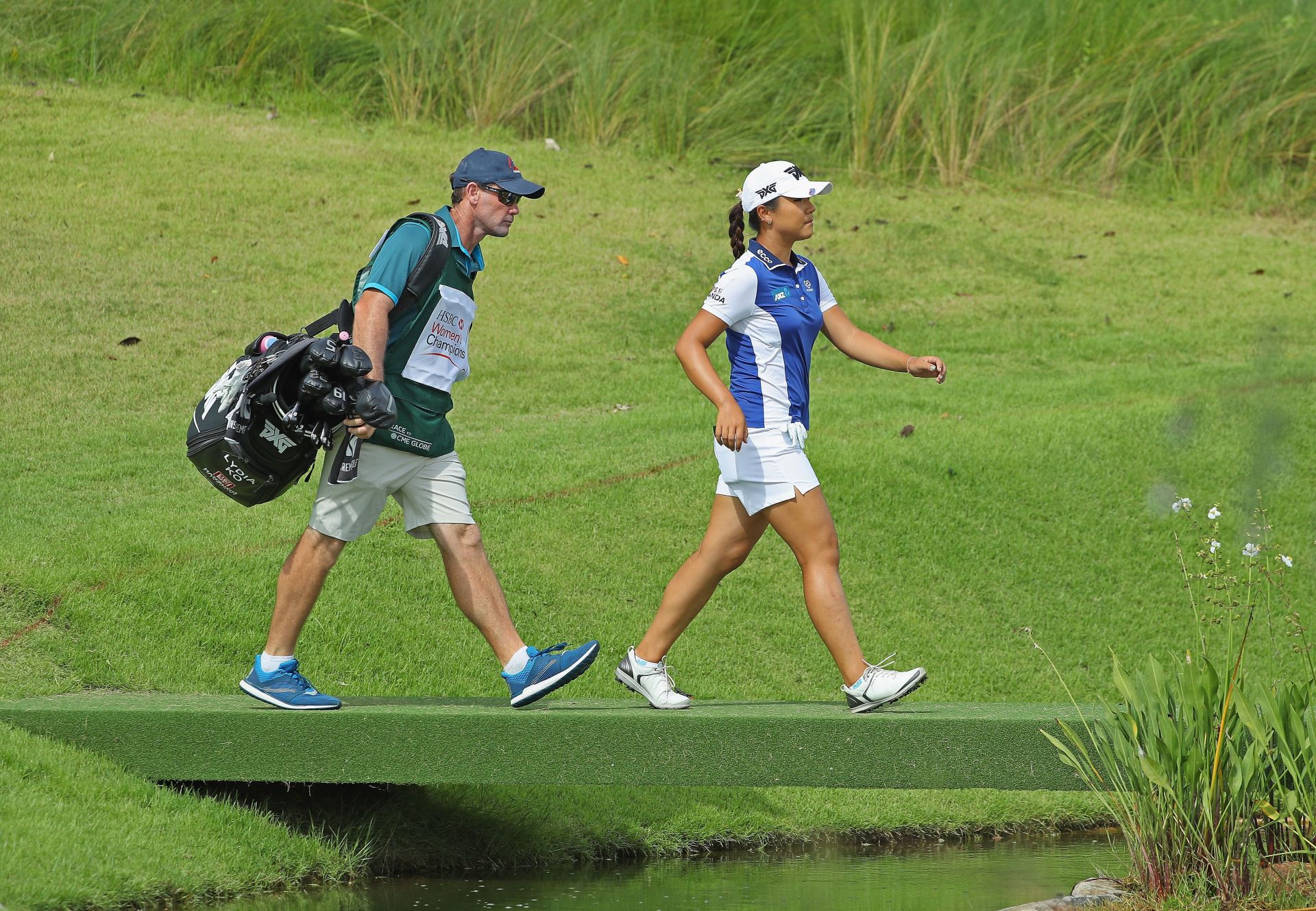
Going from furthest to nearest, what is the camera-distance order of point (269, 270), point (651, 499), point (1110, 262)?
1. point (1110, 262)
2. point (269, 270)
3. point (651, 499)

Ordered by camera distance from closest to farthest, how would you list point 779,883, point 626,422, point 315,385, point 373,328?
point 315,385 < point 373,328 < point 779,883 < point 626,422

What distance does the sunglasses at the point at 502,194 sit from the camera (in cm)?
542

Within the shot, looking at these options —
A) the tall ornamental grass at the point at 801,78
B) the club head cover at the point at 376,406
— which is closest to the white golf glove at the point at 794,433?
the club head cover at the point at 376,406

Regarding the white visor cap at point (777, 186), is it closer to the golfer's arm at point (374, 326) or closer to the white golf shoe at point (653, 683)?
the golfer's arm at point (374, 326)

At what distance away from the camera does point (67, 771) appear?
5.44 m

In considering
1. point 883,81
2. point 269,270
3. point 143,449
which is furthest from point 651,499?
point 883,81

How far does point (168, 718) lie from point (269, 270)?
1008 cm

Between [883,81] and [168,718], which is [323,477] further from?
[883,81]

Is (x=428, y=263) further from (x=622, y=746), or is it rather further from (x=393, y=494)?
(x=622, y=746)

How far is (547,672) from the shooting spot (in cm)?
543

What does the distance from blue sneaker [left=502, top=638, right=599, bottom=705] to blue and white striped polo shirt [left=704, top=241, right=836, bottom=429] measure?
101 cm

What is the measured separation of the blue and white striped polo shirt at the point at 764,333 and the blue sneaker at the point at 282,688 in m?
1.83

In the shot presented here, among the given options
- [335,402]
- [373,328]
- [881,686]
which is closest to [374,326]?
[373,328]

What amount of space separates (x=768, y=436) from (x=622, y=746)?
3.87 ft
